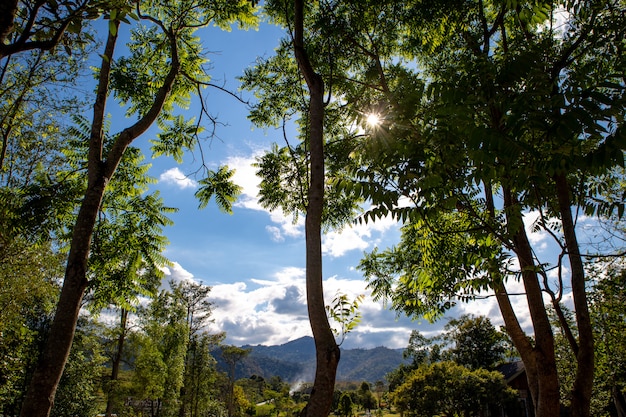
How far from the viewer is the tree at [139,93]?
4.81 metres

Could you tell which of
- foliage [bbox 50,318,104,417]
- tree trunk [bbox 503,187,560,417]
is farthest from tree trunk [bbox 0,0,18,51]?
foliage [bbox 50,318,104,417]

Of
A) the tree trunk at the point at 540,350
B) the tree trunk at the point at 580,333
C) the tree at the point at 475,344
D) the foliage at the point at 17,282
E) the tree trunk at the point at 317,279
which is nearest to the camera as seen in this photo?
the tree trunk at the point at 317,279

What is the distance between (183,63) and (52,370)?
7.04 m

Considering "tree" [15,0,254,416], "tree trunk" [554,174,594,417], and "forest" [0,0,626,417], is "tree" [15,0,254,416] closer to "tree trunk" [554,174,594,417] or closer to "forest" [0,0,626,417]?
"forest" [0,0,626,417]

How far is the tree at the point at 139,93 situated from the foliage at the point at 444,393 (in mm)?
21507

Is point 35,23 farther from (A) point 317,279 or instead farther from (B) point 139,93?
(B) point 139,93

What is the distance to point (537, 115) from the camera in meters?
2.25

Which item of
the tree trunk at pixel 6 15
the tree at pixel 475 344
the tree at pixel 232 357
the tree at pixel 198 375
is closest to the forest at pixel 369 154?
the tree trunk at pixel 6 15

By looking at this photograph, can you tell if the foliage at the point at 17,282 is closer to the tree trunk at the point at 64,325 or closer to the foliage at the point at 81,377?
the tree trunk at the point at 64,325

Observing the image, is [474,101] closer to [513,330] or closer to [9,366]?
[513,330]

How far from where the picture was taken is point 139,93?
842 cm

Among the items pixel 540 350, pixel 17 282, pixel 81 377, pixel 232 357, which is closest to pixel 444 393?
pixel 540 350

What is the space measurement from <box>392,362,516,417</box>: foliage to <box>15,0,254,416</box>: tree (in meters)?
21.5

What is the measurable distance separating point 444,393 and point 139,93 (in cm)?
2360
